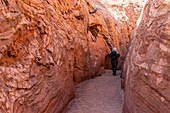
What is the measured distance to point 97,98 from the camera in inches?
161

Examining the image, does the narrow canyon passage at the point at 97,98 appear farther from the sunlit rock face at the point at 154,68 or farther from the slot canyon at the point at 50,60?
the sunlit rock face at the point at 154,68

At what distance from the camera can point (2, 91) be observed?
1.54 meters

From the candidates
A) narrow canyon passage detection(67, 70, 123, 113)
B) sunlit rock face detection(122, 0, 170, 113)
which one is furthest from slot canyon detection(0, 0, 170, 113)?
narrow canyon passage detection(67, 70, 123, 113)

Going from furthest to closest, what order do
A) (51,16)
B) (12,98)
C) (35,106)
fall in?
(51,16)
(35,106)
(12,98)

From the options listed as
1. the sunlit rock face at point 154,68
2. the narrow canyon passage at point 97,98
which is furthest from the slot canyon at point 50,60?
the narrow canyon passage at point 97,98

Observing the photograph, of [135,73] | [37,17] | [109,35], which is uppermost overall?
[109,35]

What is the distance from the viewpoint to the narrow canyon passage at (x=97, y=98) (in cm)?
341

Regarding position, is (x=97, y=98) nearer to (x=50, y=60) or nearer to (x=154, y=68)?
(x=50, y=60)

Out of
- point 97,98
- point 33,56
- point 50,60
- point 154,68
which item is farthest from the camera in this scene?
point 97,98

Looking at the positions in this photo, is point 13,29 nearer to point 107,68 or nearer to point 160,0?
point 160,0

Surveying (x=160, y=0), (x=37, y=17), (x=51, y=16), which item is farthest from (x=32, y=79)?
(x=160, y=0)

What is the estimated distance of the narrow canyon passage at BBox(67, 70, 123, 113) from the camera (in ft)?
11.2

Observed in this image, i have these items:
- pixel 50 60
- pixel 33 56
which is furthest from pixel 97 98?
pixel 33 56

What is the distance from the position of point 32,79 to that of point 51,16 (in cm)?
169
